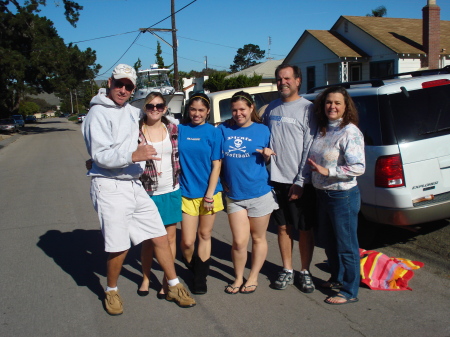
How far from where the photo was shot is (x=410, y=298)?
12.6 ft

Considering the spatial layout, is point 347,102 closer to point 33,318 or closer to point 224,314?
point 224,314

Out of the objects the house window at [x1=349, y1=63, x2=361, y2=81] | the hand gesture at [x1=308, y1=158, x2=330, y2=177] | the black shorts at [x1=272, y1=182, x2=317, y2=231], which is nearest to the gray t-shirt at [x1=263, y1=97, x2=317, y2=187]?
the black shorts at [x1=272, y1=182, x2=317, y2=231]

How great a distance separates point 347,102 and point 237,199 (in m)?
1.26

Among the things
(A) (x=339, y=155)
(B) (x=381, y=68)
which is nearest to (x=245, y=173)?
(A) (x=339, y=155)

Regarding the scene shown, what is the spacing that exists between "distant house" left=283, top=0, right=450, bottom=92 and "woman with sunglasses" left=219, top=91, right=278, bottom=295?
59.2 feet

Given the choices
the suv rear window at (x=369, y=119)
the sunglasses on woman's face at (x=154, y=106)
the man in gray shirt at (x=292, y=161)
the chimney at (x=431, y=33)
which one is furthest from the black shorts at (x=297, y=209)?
the chimney at (x=431, y=33)

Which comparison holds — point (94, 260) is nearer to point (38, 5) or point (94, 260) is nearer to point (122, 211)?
point (122, 211)

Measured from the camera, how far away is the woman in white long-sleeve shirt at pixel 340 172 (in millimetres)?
3609

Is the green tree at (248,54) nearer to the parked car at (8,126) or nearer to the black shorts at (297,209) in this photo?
the parked car at (8,126)

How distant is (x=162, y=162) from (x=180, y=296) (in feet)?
3.93

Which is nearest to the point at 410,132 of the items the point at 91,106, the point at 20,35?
the point at 91,106

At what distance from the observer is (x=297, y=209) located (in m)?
4.00

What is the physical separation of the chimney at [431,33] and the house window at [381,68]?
1.45 m

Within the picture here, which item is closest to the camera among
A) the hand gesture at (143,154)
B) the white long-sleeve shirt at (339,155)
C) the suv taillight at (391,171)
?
the hand gesture at (143,154)
